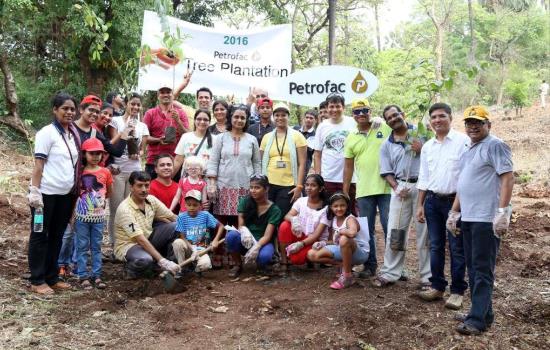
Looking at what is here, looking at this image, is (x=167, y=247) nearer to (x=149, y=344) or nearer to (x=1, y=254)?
(x=149, y=344)

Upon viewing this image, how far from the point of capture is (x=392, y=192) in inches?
192

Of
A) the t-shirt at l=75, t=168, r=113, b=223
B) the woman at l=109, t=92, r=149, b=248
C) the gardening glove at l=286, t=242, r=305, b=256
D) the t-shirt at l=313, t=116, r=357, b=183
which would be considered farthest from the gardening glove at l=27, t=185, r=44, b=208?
the t-shirt at l=313, t=116, r=357, b=183

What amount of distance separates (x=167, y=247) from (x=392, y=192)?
232 cm

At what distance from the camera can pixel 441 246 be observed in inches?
174

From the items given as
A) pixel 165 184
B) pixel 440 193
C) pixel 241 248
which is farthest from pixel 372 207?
pixel 165 184

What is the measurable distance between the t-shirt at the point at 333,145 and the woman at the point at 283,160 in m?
0.22

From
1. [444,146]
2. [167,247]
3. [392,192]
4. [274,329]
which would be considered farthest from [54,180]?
[444,146]

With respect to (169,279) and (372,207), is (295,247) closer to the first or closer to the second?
(372,207)

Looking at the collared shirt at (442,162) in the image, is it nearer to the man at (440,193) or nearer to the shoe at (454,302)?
the man at (440,193)

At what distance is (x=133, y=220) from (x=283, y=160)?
1.63m

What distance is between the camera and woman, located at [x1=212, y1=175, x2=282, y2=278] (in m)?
5.10

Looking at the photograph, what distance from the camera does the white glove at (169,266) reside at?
15.8ft

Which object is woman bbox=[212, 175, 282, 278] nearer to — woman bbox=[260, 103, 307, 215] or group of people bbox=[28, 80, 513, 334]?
group of people bbox=[28, 80, 513, 334]

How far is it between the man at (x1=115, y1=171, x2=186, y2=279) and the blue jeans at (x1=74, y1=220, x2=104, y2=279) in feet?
0.80
